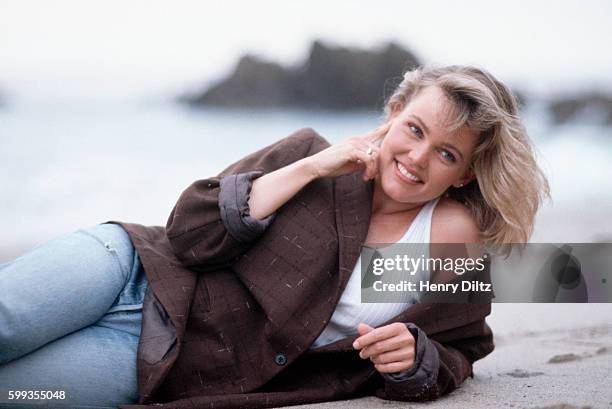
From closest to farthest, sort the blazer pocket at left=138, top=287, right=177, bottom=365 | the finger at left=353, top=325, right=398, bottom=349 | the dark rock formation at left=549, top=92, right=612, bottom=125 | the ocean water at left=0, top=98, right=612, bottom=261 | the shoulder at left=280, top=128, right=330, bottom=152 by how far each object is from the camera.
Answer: the finger at left=353, top=325, right=398, bottom=349, the blazer pocket at left=138, top=287, right=177, bottom=365, the shoulder at left=280, top=128, right=330, bottom=152, the ocean water at left=0, top=98, right=612, bottom=261, the dark rock formation at left=549, top=92, right=612, bottom=125

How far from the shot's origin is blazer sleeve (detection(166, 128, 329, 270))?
157 centimetres

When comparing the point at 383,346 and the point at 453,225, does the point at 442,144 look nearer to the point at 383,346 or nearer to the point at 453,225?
the point at 453,225

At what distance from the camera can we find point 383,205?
5.62 ft

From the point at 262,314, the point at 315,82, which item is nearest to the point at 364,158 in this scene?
the point at 262,314

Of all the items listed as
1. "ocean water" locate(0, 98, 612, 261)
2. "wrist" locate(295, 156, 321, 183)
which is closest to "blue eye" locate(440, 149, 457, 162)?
"wrist" locate(295, 156, 321, 183)

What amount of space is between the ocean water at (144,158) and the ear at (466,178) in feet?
2.90

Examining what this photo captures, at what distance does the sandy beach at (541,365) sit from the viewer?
153cm

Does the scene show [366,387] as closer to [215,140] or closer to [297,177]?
[297,177]

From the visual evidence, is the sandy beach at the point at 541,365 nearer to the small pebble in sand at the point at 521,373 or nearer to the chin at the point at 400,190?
the small pebble in sand at the point at 521,373

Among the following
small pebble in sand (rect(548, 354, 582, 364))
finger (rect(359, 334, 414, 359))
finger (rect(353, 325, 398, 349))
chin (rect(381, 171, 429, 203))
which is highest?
chin (rect(381, 171, 429, 203))

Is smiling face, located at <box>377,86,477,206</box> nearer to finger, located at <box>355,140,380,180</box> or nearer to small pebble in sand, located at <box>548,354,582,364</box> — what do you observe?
finger, located at <box>355,140,380,180</box>

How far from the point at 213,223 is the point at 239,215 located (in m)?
0.06

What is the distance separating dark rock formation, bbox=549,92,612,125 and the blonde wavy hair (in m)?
2.14

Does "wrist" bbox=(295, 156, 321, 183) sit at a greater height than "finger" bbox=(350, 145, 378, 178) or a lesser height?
lesser
